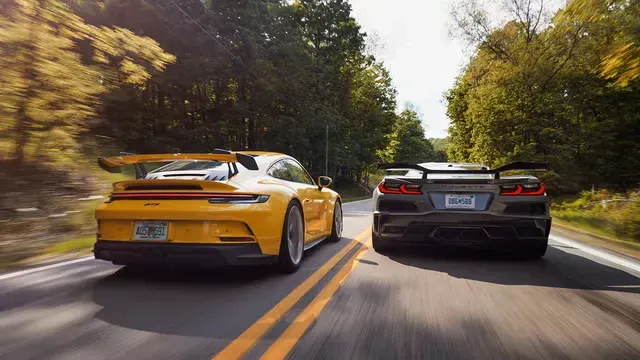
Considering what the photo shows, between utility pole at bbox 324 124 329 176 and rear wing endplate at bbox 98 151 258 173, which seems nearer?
rear wing endplate at bbox 98 151 258 173

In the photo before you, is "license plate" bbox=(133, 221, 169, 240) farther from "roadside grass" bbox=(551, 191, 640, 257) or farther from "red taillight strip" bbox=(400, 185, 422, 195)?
"roadside grass" bbox=(551, 191, 640, 257)

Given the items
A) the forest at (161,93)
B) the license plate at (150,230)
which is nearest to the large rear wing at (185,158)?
the license plate at (150,230)

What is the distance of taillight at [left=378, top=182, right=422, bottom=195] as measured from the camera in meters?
5.60

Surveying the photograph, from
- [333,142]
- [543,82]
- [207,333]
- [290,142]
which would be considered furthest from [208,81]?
[207,333]

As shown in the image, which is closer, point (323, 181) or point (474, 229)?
point (474, 229)

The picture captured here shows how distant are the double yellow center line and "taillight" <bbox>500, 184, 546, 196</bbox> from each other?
2063mm

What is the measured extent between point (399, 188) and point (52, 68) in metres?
4.78

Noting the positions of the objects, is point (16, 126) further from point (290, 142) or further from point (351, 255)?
point (290, 142)

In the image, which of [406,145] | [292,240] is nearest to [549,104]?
[292,240]

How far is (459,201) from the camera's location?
5.38m

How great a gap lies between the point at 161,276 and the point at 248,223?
42.7 inches

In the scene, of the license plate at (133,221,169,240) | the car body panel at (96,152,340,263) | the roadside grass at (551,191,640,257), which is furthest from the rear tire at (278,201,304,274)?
the roadside grass at (551,191,640,257)

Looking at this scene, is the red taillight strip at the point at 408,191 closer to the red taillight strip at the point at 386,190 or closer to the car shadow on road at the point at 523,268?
the red taillight strip at the point at 386,190

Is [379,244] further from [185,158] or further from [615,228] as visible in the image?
[615,228]
